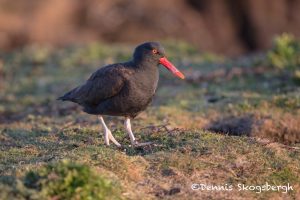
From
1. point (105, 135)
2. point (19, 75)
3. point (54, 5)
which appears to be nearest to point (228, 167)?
point (105, 135)

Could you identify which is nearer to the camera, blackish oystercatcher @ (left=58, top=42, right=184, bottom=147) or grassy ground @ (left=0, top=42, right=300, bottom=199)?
grassy ground @ (left=0, top=42, right=300, bottom=199)

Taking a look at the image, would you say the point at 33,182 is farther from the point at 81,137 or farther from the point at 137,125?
the point at 137,125

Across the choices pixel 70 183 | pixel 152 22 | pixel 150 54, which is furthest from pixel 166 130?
pixel 152 22

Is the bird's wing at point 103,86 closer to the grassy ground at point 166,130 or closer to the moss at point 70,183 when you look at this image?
the grassy ground at point 166,130

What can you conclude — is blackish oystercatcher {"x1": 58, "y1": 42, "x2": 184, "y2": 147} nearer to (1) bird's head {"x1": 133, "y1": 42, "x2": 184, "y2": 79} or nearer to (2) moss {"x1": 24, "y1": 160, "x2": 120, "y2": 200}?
(1) bird's head {"x1": 133, "y1": 42, "x2": 184, "y2": 79}

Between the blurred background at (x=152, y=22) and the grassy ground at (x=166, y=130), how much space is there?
567 centimetres

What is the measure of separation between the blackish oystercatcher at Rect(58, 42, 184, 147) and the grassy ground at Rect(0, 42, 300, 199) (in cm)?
47

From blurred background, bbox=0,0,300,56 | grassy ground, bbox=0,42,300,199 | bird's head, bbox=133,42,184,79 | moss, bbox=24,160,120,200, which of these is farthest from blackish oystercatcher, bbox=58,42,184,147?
blurred background, bbox=0,0,300,56

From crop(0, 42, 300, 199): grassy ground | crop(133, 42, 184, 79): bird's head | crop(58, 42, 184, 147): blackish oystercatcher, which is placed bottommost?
crop(0, 42, 300, 199): grassy ground

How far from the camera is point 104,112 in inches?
335

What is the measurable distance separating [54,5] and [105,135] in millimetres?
15620

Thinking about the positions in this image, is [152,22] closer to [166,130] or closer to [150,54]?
[166,130]

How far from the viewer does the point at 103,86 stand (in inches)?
335

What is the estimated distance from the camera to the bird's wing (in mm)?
→ 8375
